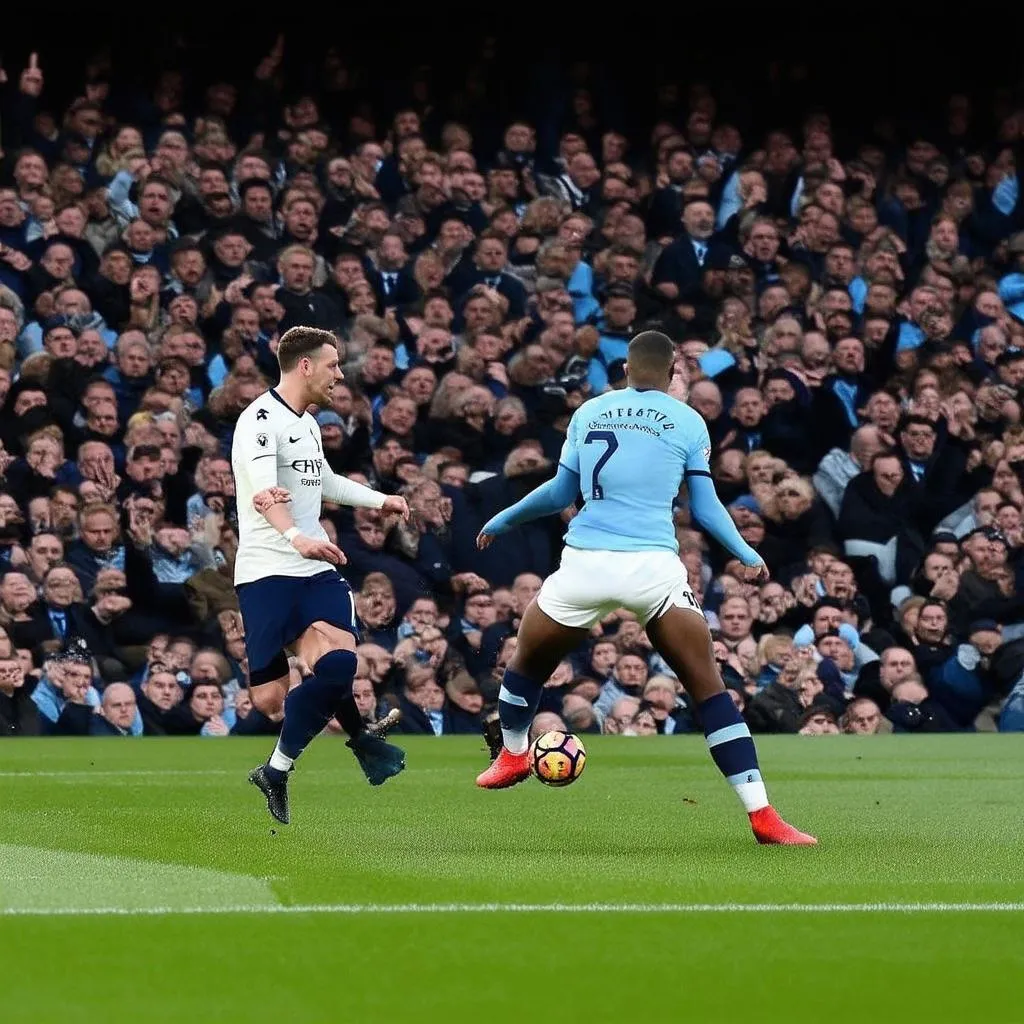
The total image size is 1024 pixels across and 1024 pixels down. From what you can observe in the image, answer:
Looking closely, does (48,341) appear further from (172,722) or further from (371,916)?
(371,916)

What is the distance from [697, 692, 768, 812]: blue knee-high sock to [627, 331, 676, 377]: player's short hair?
131 cm

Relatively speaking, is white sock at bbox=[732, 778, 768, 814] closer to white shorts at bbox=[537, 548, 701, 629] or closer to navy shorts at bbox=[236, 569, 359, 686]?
white shorts at bbox=[537, 548, 701, 629]

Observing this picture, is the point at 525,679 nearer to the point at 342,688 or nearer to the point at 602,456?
the point at 342,688

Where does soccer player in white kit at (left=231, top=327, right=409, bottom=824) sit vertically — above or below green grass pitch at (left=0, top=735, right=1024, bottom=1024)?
above

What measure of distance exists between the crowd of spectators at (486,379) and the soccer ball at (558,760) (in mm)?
6170

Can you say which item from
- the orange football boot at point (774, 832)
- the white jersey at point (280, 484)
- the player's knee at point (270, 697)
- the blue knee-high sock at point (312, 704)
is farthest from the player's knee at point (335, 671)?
the orange football boot at point (774, 832)

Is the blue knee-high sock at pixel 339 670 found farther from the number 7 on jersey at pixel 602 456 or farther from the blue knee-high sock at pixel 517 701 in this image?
the number 7 on jersey at pixel 602 456

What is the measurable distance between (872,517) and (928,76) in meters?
5.46

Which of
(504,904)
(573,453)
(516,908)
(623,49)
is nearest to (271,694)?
(573,453)

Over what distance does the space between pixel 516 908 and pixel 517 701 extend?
2865 mm

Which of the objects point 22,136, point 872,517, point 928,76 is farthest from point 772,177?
point 22,136

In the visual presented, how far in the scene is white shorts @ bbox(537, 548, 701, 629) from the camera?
8.51 m

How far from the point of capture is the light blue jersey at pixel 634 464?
28.3ft

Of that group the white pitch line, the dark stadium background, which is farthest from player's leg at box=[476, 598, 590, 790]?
the dark stadium background
